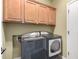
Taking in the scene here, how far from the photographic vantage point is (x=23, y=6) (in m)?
3.41

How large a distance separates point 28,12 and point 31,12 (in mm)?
151

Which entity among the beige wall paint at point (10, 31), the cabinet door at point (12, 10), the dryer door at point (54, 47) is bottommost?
the dryer door at point (54, 47)

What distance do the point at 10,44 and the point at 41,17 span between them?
55.5 inches

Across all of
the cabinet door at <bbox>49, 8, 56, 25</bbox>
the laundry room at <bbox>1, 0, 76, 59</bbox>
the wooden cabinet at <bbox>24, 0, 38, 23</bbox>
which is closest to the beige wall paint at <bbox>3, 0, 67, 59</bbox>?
the laundry room at <bbox>1, 0, 76, 59</bbox>

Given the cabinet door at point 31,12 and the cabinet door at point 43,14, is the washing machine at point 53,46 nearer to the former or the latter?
the cabinet door at point 43,14

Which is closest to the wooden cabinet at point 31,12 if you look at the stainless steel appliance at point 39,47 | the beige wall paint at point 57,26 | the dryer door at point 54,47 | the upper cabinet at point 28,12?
the upper cabinet at point 28,12

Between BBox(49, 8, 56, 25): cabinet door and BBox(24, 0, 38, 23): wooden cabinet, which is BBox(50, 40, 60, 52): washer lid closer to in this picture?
BBox(49, 8, 56, 25): cabinet door

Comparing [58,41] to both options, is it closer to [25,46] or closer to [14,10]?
[25,46]

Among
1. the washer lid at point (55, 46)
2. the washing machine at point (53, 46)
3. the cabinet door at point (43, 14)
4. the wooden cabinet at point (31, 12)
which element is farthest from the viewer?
the cabinet door at point (43, 14)

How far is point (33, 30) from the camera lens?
4.30 m

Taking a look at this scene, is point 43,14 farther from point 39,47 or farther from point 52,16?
point 39,47

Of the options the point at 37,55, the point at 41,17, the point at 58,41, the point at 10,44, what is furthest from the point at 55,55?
the point at 10,44

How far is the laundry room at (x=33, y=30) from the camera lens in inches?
122

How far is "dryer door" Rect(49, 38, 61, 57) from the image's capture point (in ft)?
13.1
